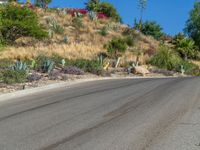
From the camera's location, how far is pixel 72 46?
47.7 m

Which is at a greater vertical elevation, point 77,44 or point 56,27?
point 56,27

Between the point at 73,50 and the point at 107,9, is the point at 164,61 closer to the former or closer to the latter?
the point at 73,50

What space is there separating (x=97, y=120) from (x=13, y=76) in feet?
37.0

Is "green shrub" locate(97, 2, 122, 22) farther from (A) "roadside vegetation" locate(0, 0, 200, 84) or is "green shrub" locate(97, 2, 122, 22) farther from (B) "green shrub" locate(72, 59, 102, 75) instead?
(B) "green shrub" locate(72, 59, 102, 75)

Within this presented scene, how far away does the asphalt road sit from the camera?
10.1m

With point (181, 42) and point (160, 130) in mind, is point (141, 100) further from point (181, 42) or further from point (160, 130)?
point (181, 42)

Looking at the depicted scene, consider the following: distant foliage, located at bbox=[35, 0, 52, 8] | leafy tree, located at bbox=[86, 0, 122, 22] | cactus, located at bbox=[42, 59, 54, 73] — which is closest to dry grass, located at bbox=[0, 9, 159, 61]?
distant foliage, located at bbox=[35, 0, 52, 8]

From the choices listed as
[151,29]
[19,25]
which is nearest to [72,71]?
[19,25]

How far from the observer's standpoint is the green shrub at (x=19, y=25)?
45.1 metres

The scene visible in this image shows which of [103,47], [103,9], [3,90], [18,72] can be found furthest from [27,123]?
[103,9]

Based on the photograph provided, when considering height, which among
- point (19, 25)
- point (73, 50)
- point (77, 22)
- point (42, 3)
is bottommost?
point (73, 50)

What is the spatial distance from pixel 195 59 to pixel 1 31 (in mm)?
29126

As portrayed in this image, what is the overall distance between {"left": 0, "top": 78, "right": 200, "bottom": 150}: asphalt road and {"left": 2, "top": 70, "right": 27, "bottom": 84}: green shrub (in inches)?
105

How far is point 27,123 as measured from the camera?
12844mm
